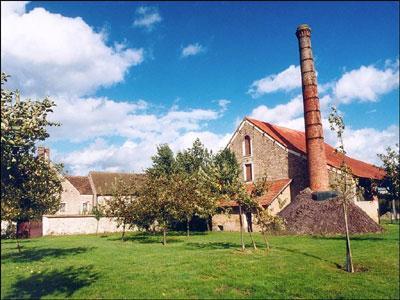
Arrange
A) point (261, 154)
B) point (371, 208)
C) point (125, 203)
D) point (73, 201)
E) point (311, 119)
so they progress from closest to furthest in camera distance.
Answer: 1. point (125, 203)
2. point (311, 119)
3. point (371, 208)
4. point (261, 154)
5. point (73, 201)

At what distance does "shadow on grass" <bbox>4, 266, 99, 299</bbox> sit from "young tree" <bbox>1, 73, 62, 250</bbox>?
236cm

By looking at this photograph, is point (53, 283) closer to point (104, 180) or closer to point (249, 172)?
point (249, 172)

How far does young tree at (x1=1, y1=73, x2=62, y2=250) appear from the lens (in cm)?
1186

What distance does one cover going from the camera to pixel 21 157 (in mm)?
13227

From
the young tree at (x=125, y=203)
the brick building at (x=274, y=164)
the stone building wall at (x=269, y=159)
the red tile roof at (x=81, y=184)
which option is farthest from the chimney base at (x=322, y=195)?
the red tile roof at (x=81, y=184)

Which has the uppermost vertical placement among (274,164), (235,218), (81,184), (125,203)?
(274,164)

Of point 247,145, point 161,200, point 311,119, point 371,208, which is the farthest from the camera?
point 247,145

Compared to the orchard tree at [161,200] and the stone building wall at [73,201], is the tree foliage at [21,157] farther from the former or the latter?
the stone building wall at [73,201]

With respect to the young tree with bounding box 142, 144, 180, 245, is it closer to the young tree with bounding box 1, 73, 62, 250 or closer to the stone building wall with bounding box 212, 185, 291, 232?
the stone building wall with bounding box 212, 185, 291, 232

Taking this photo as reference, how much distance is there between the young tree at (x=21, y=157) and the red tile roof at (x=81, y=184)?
4225cm

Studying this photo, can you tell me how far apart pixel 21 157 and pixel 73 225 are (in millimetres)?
35240

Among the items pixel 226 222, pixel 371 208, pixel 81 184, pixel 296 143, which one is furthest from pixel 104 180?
pixel 371 208

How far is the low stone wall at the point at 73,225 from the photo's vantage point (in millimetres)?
44656

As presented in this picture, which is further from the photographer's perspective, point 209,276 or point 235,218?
point 235,218
